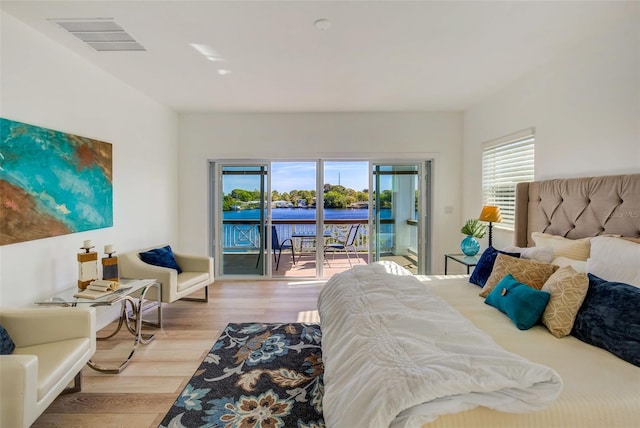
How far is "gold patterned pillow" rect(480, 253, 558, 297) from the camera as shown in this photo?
84.0 inches

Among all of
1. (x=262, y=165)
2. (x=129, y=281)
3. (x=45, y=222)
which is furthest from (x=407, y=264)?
(x=45, y=222)

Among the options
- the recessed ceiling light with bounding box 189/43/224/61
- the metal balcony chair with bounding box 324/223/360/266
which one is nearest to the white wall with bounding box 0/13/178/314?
the recessed ceiling light with bounding box 189/43/224/61

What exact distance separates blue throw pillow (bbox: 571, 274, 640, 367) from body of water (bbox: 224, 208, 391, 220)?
3.42 meters

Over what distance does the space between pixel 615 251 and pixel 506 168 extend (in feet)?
6.91

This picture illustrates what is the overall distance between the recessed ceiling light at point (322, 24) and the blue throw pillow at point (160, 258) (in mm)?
3021

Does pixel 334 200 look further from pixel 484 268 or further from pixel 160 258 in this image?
pixel 484 268

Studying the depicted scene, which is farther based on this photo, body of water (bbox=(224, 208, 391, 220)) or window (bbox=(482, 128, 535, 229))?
body of water (bbox=(224, 208, 391, 220))

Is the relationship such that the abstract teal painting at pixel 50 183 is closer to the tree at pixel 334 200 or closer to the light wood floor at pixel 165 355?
the light wood floor at pixel 165 355

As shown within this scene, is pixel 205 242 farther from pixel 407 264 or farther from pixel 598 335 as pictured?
pixel 598 335

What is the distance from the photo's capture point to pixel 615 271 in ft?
6.23

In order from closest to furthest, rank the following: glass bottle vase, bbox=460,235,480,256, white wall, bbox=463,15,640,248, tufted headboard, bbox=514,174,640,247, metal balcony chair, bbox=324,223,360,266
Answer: tufted headboard, bbox=514,174,640,247
white wall, bbox=463,15,640,248
glass bottle vase, bbox=460,235,480,256
metal balcony chair, bbox=324,223,360,266

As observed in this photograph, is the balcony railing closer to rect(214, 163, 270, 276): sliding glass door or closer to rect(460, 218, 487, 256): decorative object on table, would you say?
rect(214, 163, 270, 276): sliding glass door

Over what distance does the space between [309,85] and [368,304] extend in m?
2.68

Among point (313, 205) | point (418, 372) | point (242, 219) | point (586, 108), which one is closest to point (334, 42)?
point (586, 108)
